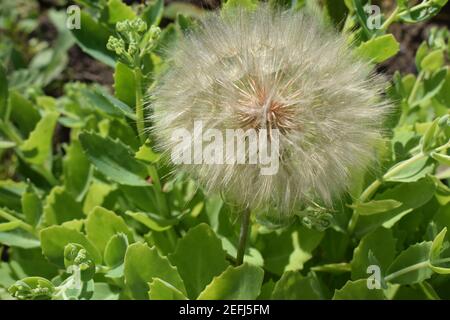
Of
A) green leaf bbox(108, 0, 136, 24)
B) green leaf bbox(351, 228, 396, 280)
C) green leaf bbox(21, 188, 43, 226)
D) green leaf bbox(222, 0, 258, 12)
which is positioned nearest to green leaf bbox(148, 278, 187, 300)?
green leaf bbox(351, 228, 396, 280)

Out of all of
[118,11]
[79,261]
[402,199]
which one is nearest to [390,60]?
[402,199]

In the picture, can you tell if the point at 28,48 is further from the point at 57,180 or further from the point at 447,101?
the point at 447,101

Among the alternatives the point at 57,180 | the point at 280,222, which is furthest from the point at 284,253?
the point at 57,180

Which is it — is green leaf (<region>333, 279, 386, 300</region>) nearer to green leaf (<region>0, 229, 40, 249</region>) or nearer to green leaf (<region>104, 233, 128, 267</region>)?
green leaf (<region>104, 233, 128, 267</region>)

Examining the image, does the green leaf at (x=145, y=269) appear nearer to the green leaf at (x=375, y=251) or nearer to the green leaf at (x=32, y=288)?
the green leaf at (x=32, y=288)

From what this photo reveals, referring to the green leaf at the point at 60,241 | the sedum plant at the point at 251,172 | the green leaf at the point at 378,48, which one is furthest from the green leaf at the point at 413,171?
the green leaf at the point at 60,241
